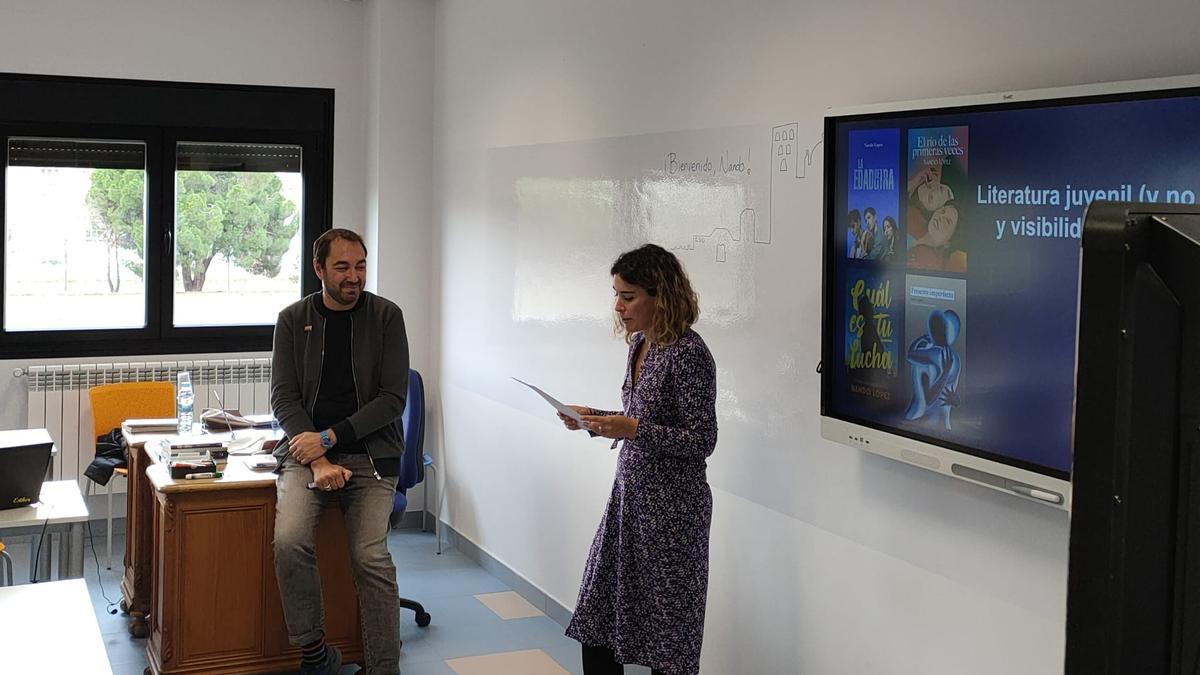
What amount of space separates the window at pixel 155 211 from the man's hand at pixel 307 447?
9.96 ft

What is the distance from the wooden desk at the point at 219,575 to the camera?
4.39 m

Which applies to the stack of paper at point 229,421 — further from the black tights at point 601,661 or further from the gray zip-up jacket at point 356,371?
the black tights at point 601,661

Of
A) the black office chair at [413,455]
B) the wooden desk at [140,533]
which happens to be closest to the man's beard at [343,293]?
the black office chair at [413,455]

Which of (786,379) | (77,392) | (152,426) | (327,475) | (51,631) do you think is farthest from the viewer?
(77,392)

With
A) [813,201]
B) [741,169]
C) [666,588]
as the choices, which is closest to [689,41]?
[741,169]

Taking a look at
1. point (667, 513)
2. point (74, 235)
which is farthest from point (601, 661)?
point (74, 235)

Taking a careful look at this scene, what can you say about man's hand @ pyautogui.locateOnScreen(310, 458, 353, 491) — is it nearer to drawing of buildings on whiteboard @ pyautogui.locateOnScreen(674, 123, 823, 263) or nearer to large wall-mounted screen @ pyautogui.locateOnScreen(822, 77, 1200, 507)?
drawing of buildings on whiteboard @ pyautogui.locateOnScreen(674, 123, 823, 263)

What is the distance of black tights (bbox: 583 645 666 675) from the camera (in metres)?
3.73

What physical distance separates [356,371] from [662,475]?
4.95 feet

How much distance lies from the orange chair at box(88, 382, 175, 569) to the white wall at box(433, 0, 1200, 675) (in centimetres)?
177

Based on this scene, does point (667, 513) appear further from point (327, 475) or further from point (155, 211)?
point (155, 211)

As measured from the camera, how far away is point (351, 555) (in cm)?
450

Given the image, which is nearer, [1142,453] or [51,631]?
[1142,453]

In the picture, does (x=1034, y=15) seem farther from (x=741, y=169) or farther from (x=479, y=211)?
(x=479, y=211)
